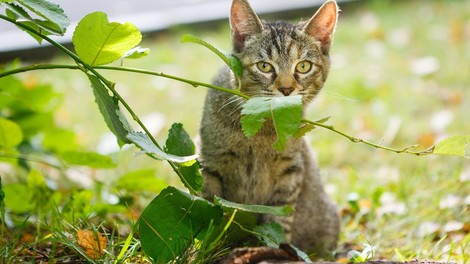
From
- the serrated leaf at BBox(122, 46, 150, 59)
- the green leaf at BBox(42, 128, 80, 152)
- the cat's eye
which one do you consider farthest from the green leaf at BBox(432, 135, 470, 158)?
the green leaf at BBox(42, 128, 80, 152)

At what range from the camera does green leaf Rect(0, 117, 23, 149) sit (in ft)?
8.49

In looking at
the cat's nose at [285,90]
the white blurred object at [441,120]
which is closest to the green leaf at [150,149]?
the cat's nose at [285,90]

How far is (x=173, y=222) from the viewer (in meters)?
2.03

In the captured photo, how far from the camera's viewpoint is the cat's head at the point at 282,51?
8.25 feet

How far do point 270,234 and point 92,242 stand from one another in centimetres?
59

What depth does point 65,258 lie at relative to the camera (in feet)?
7.18

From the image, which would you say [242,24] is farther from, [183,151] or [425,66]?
[425,66]

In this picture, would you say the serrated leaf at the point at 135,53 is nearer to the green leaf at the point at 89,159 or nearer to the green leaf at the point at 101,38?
the green leaf at the point at 101,38

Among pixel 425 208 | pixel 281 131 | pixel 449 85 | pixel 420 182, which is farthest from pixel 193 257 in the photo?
pixel 449 85

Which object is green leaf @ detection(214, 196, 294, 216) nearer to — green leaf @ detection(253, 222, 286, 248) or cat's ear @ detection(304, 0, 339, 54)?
green leaf @ detection(253, 222, 286, 248)

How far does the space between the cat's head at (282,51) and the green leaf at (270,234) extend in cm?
52

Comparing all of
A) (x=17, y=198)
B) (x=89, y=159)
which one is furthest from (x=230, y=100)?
(x=17, y=198)

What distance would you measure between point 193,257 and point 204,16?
15.3 feet

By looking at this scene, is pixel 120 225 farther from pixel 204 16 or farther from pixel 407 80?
pixel 204 16
